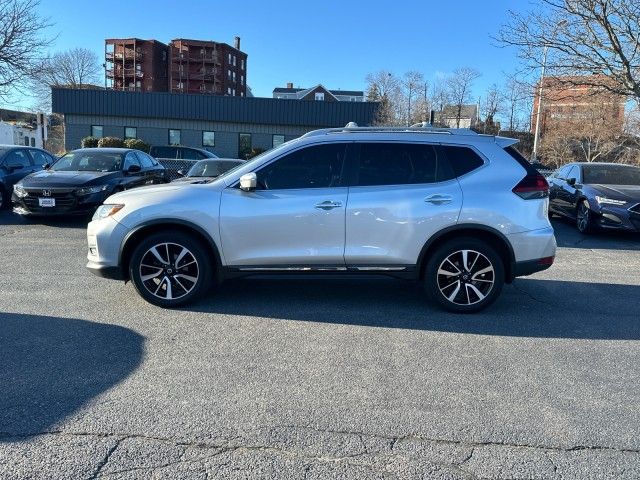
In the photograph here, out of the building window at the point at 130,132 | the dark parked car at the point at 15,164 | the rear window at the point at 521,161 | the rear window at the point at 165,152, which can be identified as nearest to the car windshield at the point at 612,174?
the rear window at the point at 521,161

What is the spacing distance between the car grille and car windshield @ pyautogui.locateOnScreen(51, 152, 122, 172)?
1413 millimetres

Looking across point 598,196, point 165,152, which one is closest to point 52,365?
point 598,196

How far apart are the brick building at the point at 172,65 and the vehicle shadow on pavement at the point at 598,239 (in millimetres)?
77154

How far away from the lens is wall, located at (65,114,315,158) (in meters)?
34.3

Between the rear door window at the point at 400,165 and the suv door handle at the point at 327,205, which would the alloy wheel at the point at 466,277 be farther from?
the suv door handle at the point at 327,205

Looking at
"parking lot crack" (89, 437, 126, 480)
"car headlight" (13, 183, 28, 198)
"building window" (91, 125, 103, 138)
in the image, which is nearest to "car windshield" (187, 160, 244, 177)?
"car headlight" (13, 183, 28, 198)

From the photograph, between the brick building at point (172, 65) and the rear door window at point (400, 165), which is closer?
the rear door window at point (400, 165)

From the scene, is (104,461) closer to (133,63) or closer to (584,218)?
(584,218)

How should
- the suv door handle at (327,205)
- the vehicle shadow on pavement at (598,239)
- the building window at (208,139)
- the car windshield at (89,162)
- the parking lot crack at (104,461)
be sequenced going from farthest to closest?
the building window at (208,139) < the car windshield at (89,162) < the vehicle shadow on pavement at (598,239) < the suv door handle at (327,205) < the parking lot crack at (104,461)

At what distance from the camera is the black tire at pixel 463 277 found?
5344 millimetres

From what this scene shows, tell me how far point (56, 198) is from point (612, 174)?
38.5 feet

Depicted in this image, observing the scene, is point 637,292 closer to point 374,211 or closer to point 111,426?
point 374,211

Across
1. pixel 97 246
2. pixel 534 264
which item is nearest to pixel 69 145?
pixel 97 246

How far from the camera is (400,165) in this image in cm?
542
